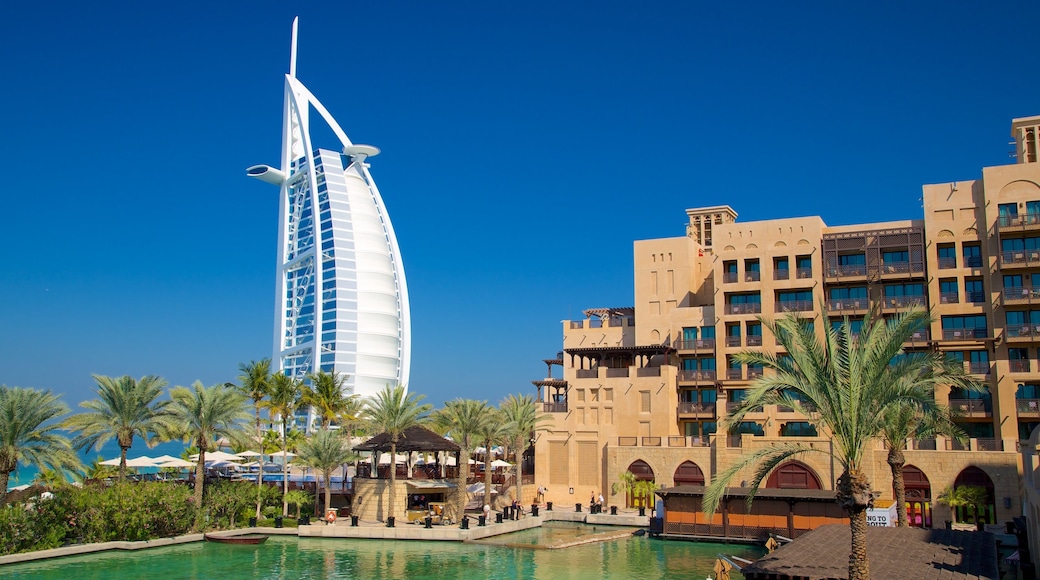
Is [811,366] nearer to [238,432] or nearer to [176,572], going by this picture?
[176,572]

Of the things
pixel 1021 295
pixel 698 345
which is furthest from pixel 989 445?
pixel 698 345

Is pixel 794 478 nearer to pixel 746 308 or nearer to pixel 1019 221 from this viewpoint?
pixel 746 308

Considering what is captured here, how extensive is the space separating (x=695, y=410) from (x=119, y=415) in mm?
35493

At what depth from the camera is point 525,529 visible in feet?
159

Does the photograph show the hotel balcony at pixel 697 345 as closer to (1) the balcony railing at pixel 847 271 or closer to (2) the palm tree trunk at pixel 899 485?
(1) the balcony railing at pixel 847 271

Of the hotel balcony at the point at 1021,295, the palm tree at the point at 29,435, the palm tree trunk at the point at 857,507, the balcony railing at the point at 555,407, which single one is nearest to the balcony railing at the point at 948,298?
the hotel balcony at the point at 1021,295

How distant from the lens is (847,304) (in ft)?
190

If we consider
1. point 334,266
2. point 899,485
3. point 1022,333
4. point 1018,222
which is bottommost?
point 899,485

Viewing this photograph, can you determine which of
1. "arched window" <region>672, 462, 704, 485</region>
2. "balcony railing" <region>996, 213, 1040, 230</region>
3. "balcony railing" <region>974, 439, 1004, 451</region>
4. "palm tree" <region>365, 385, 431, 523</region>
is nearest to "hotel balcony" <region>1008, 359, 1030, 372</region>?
"balcony railing" <region>974, 439, 1004, 451</region>

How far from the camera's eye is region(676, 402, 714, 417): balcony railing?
2382 inches

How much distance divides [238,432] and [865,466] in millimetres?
32652

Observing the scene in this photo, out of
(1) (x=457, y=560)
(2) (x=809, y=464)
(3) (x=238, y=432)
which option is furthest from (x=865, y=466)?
(3) (x=238, y=432)

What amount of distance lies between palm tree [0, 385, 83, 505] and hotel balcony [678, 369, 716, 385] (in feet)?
124

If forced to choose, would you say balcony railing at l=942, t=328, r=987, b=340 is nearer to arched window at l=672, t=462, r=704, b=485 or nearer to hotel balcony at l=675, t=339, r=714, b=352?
hotel balcony at l=675, t=339, r=714, b=352
